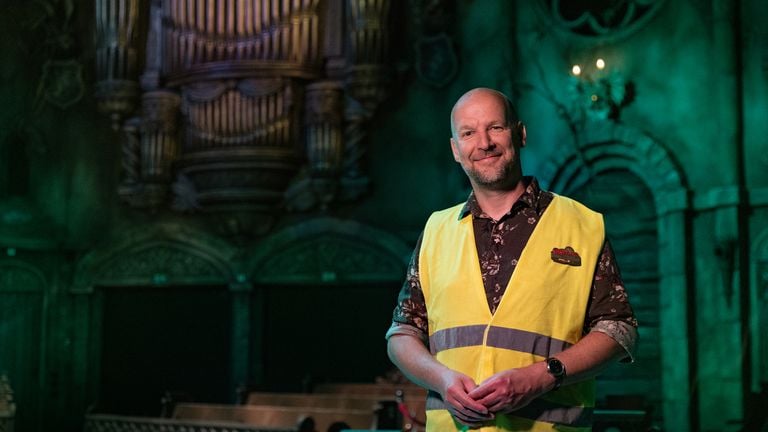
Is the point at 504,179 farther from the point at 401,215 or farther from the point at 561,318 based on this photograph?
the point at 401,215

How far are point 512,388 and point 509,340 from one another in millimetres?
147

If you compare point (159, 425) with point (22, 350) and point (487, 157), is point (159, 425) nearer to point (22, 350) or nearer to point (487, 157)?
point (22, 350)

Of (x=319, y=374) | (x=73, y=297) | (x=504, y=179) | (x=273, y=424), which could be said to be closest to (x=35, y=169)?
(x=73, y=297)

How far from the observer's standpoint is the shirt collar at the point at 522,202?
2172 millimetres

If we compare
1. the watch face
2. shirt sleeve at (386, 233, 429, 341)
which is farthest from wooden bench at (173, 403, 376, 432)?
the watch face

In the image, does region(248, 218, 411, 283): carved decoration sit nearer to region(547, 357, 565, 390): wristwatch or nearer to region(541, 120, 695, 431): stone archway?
region(541, 120, 695, 431): stone archway

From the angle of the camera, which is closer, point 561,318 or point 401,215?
point 561,318

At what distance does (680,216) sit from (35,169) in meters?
6.20

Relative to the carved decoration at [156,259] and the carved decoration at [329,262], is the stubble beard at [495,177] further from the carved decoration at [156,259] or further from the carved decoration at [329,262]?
the carved decoration at [156,259]

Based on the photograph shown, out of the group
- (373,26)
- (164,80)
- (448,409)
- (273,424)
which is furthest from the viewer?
(164,80)

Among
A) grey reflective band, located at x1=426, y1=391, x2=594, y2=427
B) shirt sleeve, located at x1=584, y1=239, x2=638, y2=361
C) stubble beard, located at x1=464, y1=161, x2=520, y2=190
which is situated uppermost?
stubble beard, located at x1=464, y1=161, x2=520, y2=190

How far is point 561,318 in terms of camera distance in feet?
6.84

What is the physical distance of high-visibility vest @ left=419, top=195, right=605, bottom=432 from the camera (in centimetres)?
204

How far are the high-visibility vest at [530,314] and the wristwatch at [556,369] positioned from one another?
3.0 inches
